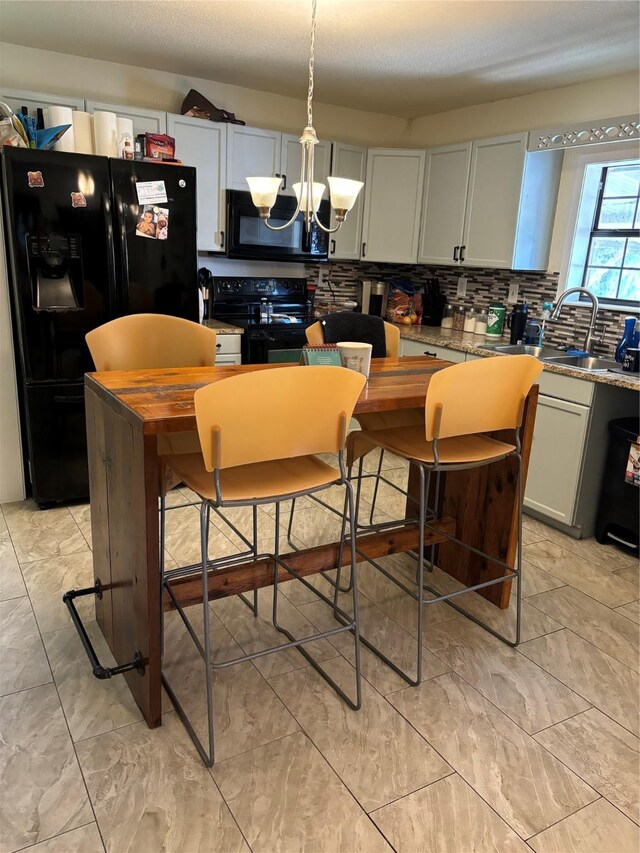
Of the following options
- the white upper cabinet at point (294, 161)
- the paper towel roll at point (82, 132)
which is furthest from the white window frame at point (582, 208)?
the paper towel roll at point (82, 132)

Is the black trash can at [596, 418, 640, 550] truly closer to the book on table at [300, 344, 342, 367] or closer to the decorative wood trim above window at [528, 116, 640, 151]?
the decorative wood trim above window at [528, 116, 640, 151]

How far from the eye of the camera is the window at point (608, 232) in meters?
3.60

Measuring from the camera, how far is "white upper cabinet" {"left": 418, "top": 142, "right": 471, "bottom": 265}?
13.7 feet

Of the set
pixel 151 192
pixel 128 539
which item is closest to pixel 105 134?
pixel 151 192

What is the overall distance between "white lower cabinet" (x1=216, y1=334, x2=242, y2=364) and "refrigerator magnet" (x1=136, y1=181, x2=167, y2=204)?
2.90 ft

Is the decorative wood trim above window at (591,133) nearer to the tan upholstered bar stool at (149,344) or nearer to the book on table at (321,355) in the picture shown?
the book on table at (321,355)

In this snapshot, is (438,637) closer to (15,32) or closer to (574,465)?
(574,465)

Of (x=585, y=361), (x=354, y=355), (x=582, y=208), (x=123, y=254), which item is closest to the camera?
(x=354, y=355)

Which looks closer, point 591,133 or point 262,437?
point 262,437

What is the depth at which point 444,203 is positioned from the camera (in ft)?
14.2

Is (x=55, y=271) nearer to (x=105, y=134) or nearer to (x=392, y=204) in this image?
(x=105, y=134)

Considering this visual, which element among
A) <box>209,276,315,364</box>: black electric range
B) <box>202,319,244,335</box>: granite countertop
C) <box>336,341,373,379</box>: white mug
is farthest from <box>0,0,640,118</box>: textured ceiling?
<box>336,341,373,379</box>: white mug

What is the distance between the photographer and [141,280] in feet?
10.9

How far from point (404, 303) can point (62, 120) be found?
263cm
